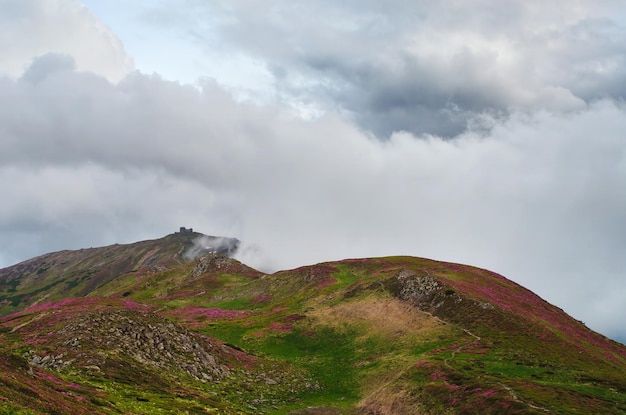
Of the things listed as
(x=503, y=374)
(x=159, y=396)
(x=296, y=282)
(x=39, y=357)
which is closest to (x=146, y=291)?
(x=296, y=282)

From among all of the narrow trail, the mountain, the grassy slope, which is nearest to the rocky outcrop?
the mountain

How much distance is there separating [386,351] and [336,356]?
9980mm

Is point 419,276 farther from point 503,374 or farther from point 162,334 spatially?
point 162,334

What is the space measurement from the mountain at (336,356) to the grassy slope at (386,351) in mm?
327

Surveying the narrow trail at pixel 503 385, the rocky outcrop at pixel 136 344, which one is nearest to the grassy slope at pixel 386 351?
the narrow trail at pixel 503 385

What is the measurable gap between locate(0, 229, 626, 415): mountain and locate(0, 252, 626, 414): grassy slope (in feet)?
1.07

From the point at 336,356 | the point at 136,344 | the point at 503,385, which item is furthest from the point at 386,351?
the point at 136,344

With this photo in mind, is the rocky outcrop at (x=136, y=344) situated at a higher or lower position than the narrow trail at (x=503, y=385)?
lower

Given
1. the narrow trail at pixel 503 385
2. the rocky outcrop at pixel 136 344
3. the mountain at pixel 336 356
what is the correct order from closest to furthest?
the narrow trail at pixel 503 385 → the mountain at pixel 336 356 → the rocky outcrop at pixel 136 344

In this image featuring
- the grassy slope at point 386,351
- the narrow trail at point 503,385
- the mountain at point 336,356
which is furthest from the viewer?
the grassy slope at point 386,351

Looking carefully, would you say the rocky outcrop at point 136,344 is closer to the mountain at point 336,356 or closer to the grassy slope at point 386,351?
the mountain at point 336,356

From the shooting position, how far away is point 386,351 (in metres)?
76.3

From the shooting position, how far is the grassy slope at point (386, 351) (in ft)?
154

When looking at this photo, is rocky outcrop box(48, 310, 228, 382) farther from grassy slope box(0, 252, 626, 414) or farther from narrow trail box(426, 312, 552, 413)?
narrow trail box(426, 312, 552, 413)
